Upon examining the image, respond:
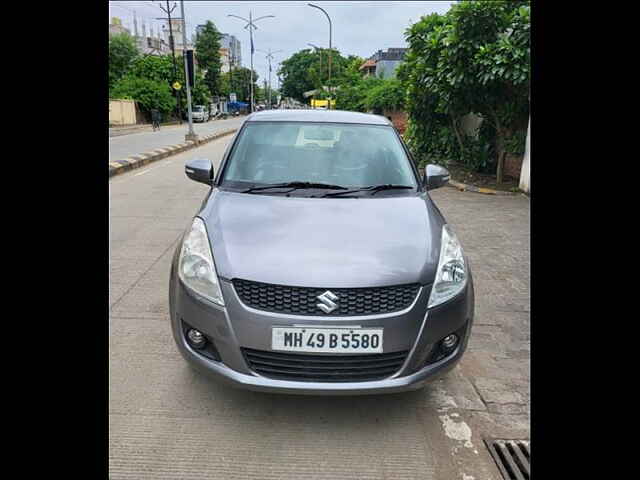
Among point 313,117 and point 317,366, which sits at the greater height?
point 313,117

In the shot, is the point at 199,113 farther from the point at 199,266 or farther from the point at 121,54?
the point at 199,266

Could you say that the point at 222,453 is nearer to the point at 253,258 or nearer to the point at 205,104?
the point at 253,258

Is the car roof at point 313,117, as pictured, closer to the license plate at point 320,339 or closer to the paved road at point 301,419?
the paved road at point 301,419

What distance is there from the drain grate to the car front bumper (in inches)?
17.3

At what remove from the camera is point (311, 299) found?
2.33m

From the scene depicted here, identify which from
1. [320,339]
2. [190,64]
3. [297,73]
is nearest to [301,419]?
[320,339]

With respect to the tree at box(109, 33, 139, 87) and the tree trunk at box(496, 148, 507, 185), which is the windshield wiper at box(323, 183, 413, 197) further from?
the tree at box(109, 33, 139, 87)

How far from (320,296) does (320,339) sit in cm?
19

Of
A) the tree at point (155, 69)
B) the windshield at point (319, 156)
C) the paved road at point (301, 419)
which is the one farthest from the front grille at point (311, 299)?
the tree at point (155, 69)

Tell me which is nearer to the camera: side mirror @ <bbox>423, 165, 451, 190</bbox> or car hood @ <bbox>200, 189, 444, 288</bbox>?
car hood @ <bbox>200, 189, 444, 288</bbox>

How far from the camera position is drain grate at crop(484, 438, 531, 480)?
230 cm

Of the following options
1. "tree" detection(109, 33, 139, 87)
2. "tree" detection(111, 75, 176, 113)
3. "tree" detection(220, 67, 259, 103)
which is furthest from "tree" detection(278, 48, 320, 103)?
"tree" detection(111, 75, 176, 113)

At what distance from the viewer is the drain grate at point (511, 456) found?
90.7 inches
